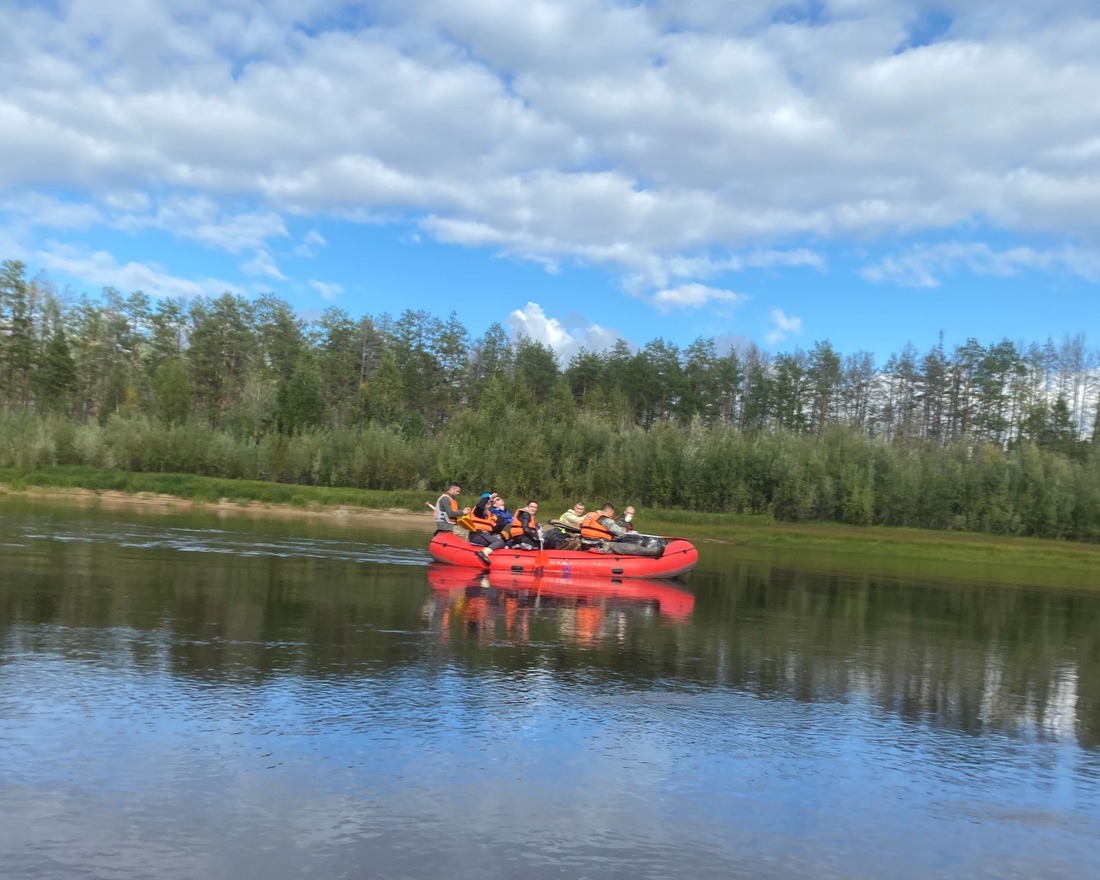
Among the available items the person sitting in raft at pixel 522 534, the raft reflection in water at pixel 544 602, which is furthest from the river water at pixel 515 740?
the person sitting in raft at pixel 522 534

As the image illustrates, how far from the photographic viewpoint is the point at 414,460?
67625mm

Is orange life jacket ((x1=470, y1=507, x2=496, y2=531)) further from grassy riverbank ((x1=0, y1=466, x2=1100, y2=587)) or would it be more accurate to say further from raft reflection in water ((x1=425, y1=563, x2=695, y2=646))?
grassy riverbank ((x1=0, y1=466, x2=1100, y2=587))

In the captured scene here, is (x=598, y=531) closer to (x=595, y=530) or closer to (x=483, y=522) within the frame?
(x=595, y=530)

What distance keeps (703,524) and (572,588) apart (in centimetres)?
3321

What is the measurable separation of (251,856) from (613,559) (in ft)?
69.4

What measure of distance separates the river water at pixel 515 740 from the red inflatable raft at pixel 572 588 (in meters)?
1.53

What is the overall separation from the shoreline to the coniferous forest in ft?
19.4

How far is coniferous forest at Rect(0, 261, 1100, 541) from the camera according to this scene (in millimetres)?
61094

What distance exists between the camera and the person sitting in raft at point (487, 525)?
27986 millimetres

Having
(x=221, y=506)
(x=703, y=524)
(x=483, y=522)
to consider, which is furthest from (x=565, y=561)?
(x=221, y=506)

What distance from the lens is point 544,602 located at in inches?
865

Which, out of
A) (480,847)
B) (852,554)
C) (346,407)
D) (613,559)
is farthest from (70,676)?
Answer: (346,407)

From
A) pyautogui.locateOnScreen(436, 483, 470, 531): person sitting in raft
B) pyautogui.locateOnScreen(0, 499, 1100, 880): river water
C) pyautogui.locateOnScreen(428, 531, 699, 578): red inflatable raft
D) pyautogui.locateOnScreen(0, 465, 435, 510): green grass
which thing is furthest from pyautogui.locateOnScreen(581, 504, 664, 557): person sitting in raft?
pyautogui.locateOnScreen(0, 465, 435, 510): green grass

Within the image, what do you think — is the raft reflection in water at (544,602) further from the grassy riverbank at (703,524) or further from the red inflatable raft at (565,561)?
the grassy riverbank at (703,524)
